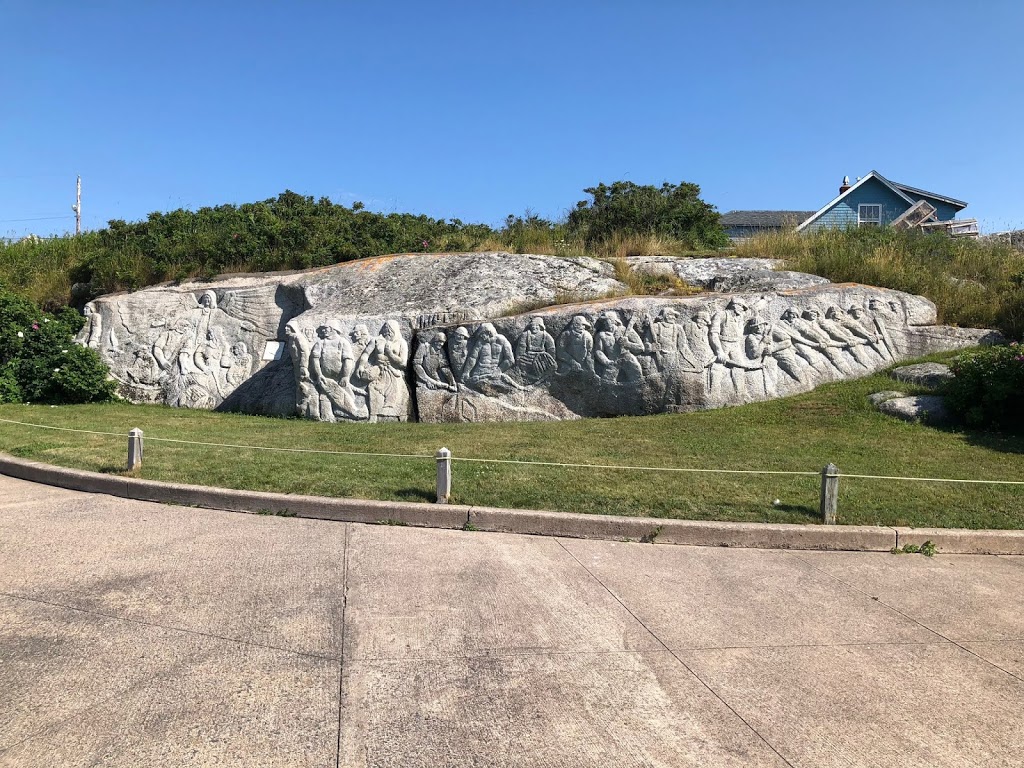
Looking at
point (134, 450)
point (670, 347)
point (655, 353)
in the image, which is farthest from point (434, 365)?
point (134, 450)

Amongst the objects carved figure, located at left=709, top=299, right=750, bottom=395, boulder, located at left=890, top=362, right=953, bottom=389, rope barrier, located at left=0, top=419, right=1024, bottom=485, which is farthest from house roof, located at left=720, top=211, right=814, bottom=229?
rope barrier, located at left=0, top=419, right=1024, bottom=485

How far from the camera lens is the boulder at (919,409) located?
440 inches

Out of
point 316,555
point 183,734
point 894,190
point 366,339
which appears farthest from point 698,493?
point 894,190

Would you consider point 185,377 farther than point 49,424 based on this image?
Yes

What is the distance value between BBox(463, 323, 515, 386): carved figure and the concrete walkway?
686 centimetres

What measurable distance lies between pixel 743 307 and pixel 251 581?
10033mm

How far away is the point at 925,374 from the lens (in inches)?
491

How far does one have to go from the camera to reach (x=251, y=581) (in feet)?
16.8

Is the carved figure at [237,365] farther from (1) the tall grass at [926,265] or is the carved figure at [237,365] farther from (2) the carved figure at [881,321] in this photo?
(2) the carved figure at [881,321]

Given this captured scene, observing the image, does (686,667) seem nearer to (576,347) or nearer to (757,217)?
(576,347)

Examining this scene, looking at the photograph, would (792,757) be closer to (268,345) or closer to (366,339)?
(366,339)

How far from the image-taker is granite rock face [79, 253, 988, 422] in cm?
1261

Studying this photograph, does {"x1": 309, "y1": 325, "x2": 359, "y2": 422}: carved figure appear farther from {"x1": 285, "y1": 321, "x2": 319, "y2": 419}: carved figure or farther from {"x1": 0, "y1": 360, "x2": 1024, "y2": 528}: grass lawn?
{"x1": 0, "y1": 360, "x2": 1024, "y2": 528}: grass lawn

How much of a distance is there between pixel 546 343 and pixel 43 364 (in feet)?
36.6
